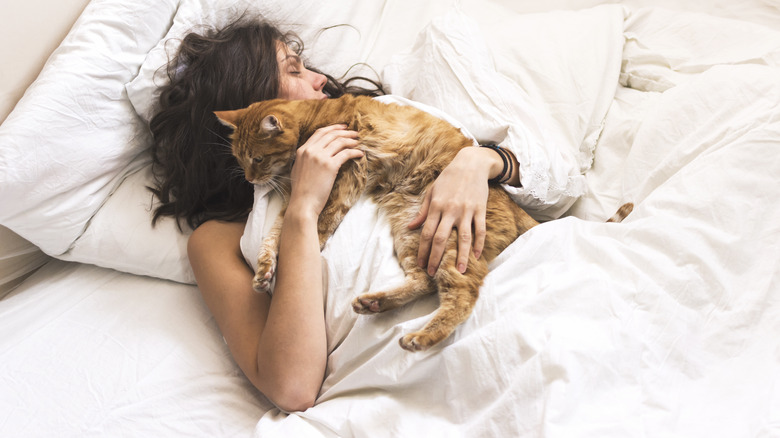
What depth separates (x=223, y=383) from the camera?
3.96 feet

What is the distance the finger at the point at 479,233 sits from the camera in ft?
3.73

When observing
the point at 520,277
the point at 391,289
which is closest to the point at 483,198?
the point at 520,277

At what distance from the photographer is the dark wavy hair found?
4.53ft

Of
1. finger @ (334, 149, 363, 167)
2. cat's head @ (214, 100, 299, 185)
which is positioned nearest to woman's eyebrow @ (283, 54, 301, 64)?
cat's head @ (214, 100, 299, 185)

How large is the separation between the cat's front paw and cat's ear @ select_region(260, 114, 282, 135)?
12.6 inches

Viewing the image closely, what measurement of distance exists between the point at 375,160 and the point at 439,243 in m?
0.32

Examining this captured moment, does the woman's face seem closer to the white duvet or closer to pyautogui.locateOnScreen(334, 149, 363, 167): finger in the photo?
pyautogui.locateOnScreen(334, 149, 363, 167): finger

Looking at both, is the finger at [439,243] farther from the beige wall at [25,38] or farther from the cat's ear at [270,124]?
the beige wall at [25,38]

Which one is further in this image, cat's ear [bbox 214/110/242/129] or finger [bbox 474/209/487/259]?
cat's ear [bbox 214/110/242/129]

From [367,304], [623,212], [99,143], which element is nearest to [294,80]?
[99,143]

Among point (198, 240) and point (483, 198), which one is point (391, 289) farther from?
point (198, 240)

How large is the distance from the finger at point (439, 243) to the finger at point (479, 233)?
→ 65mm

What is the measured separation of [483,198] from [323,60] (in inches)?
34.9

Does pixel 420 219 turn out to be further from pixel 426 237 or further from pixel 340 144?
pixel 340 144
